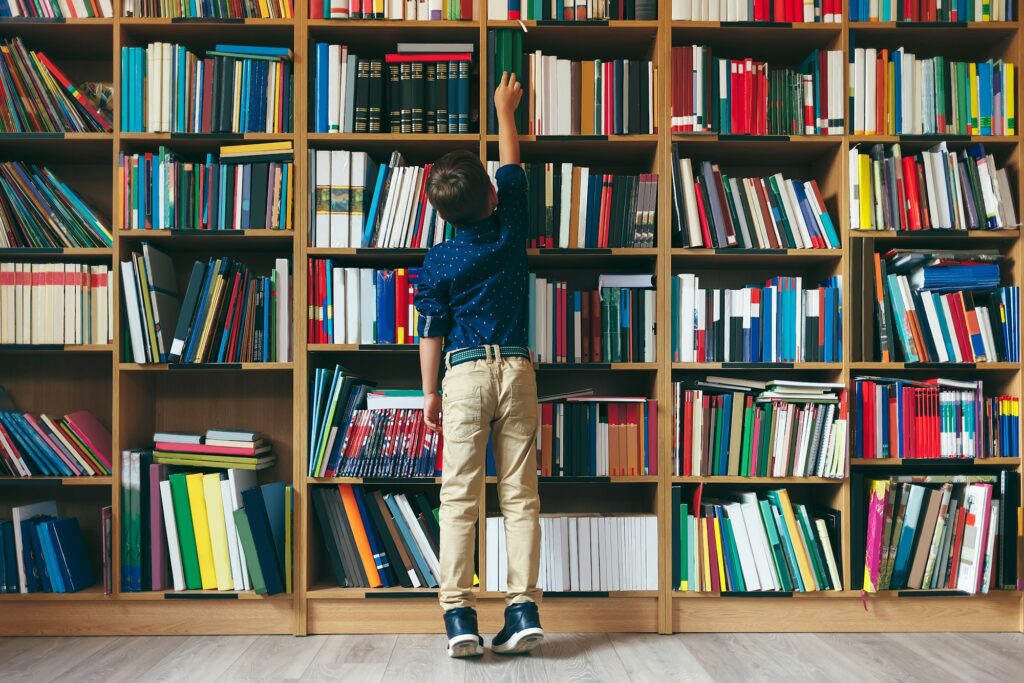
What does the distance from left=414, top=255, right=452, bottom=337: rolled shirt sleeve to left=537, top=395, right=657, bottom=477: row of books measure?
0.45 meters

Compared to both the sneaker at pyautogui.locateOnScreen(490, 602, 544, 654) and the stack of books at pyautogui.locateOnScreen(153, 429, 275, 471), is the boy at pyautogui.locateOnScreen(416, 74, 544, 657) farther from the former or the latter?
the stack of books at pyautogui.locateOnScreen(153, 429, 275, 471)

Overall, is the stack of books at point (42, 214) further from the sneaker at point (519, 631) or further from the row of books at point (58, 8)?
the sneaker at point (519, 631)

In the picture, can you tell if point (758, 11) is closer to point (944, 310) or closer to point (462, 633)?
point (944, 310)

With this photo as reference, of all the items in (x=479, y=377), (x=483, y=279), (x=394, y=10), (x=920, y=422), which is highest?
(x=394, y=10)

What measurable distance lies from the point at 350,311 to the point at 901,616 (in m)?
2.12

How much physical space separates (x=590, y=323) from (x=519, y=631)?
1.01 metres

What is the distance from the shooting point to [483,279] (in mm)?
2334

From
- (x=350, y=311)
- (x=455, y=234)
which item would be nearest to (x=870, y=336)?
(x=455, y=234)

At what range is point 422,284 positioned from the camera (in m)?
2.35

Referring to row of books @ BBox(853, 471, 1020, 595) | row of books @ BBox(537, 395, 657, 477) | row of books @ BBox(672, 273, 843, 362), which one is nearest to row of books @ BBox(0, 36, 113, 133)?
row of books @ BBox(537, 395, 657, 477)

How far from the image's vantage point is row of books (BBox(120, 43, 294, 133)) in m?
2.55

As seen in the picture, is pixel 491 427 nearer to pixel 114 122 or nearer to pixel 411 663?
pixel 411 663

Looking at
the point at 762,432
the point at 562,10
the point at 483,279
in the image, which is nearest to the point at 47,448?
the point at 483,279

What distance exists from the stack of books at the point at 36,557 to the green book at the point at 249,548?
610 mm
